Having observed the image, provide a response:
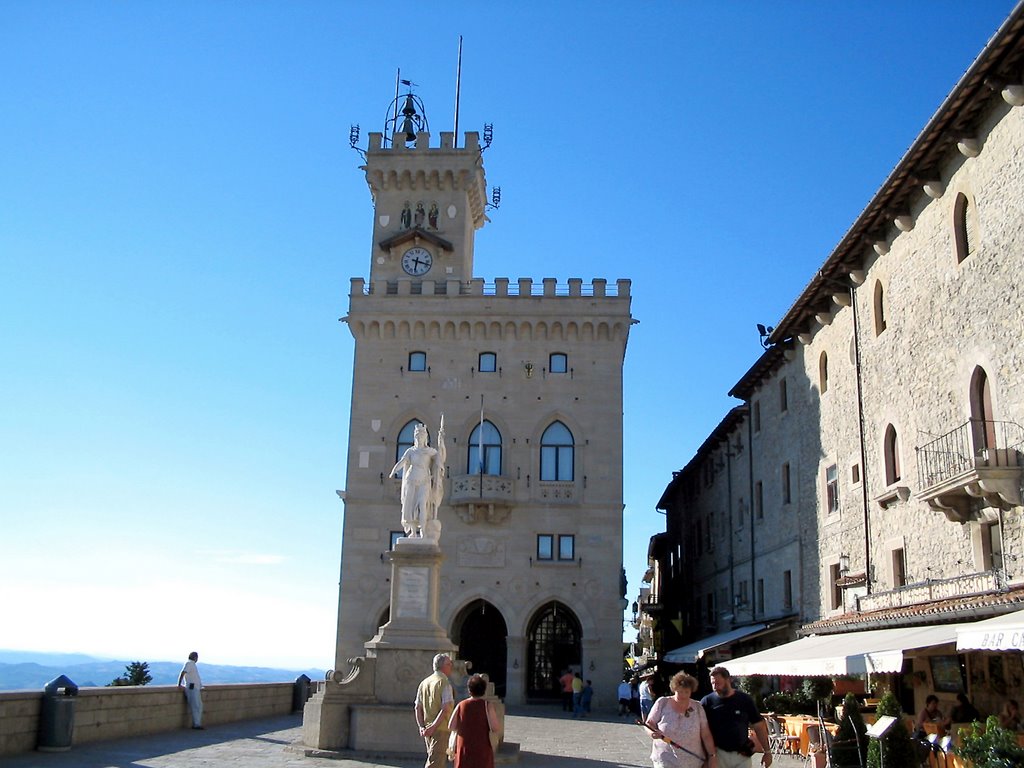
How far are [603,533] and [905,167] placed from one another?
19680mm

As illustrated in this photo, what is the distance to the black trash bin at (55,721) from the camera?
14.7 m

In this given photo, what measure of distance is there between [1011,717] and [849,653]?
98.8 inches

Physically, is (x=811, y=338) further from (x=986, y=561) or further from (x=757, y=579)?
(x=986, y=561)

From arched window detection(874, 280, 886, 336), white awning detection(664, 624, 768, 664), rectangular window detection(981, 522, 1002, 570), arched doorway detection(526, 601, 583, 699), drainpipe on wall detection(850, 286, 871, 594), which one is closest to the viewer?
rectangular window detection(981, 522, 1002, 570)

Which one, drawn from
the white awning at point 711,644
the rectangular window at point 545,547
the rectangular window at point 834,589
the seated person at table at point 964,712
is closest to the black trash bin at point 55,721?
the seated person at table at point 964,712

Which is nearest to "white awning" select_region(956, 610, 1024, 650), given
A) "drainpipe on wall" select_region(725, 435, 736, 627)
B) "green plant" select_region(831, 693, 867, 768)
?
"green plant" select_region(831, 693, 867, 768)

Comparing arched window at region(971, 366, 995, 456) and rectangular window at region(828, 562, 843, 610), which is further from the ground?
arched window at region(971, 366, 995, 456)

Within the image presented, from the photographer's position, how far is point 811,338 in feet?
91.4

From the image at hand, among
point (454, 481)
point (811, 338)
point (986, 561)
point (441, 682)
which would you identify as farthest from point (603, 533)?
point (441, 682)

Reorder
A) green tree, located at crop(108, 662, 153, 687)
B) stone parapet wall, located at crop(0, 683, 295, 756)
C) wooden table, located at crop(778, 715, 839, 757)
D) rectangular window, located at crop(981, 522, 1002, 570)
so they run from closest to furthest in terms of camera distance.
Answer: stone parapet wall, located at crop(0, 683, 295, 756), rectangular window, located at crop(981, 522, 1002, 570), wooden table, located at crop(778, 715, 839, 757), green tree, located at crop(108, 662, 153, 687)

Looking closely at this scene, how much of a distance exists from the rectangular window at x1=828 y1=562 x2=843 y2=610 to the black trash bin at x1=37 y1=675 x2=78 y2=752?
56.6ft

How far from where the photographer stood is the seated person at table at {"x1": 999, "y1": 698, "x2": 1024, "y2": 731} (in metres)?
14.7

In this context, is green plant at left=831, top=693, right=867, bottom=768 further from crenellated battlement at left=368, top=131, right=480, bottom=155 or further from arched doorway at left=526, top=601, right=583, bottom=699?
crenellated battlement at left=368, top=131, right=480, bottom=155

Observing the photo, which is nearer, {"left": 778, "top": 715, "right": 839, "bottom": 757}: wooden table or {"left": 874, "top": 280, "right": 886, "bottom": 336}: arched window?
{"left": 778, "top": 715, "right": 839, "bottom": 757}: wooden table
